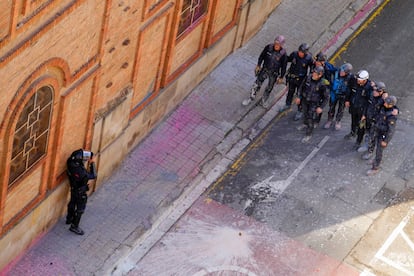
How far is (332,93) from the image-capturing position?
1052 inches

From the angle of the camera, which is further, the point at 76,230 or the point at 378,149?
the point at 378,149

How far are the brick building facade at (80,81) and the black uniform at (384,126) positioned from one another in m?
4.25

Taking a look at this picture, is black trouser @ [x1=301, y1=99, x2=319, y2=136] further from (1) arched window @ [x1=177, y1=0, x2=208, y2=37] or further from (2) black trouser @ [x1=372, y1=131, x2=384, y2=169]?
(1) arched window @ [x1=177, y1=0, x2=208, y2=37]

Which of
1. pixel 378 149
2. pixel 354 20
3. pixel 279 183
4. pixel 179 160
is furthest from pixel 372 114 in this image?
pixel 354 20

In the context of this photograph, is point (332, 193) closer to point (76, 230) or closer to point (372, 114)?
point (372, 114)

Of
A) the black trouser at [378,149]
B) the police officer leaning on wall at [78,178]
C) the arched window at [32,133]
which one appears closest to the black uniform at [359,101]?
the black trouser at [378,149]

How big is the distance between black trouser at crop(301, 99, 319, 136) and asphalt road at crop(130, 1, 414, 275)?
494 millimetres

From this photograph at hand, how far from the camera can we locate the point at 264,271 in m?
24.2

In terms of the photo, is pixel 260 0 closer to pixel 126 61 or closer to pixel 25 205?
pixel 126 61

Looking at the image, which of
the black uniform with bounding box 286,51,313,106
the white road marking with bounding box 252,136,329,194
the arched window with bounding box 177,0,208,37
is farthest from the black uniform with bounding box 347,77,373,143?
the arched window with bounding box 177,0,208,37

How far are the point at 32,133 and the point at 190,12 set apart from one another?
5.98 meters

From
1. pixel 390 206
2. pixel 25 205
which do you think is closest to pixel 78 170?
pixel 25 205

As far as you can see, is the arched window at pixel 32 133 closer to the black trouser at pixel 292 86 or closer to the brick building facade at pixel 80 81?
the brick building facade at pixel 80 81

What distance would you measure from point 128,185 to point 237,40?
5.40 meters
